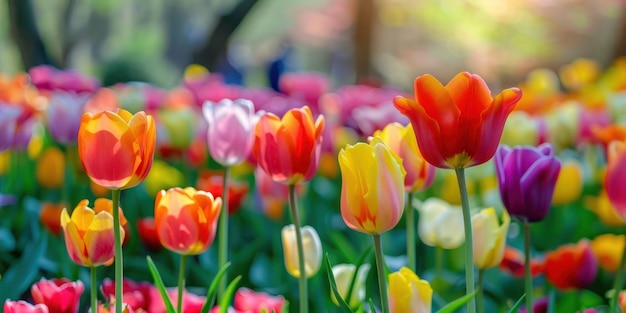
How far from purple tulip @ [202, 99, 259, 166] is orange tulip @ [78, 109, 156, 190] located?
265mm

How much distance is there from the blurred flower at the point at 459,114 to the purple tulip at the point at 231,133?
310 mm

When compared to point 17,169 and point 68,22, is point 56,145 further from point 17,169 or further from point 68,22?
point 68,22

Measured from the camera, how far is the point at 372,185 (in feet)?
2.16

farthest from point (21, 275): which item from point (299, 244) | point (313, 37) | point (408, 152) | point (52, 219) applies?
point (313, 37)

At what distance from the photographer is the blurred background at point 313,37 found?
4188mm

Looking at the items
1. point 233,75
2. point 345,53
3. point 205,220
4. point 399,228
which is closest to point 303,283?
point 205,220

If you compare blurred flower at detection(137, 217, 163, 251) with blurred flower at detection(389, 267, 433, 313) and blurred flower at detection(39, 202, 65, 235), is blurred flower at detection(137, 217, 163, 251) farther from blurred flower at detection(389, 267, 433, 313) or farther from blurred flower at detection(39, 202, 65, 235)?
blurred flower at detection(389, 267, 433, 313)

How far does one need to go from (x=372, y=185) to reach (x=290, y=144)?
0.14 meters

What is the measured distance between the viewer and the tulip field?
662mm

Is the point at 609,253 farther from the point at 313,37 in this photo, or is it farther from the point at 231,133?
the point at 313,37

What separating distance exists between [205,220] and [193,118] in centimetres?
125

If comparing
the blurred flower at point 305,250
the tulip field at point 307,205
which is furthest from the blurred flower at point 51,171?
the blurred flower at point 305,250

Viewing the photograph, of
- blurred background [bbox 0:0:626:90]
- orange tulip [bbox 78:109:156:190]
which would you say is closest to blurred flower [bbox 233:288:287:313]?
orange tulip [bbox 78:109:156:190]

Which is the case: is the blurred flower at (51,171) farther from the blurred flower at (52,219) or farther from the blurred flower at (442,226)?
the blurred flower at (442,226)
